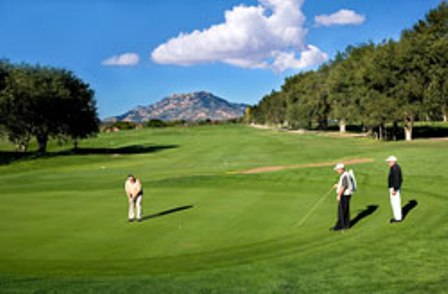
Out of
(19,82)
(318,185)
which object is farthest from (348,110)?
(318,185)

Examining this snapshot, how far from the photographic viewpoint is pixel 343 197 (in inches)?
677

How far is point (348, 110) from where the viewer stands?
86.6 m

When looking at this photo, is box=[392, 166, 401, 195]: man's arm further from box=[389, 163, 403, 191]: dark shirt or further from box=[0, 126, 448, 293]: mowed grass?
box=[0, 126, 448, 293]: mowed grass

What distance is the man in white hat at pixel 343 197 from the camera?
55.4ft

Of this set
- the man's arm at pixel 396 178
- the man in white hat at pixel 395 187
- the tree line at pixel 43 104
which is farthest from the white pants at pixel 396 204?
the tree line at pixel 43 104

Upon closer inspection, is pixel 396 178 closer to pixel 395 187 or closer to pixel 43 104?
pixel 395 187

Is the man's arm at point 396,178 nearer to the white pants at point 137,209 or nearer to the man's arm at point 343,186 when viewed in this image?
the man's arm at point 343,186

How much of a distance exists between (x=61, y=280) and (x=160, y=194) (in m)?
15.2

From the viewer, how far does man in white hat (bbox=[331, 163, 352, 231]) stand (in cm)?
1689

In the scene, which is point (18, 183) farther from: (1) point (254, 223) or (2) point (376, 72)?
(2) point (376, 72)

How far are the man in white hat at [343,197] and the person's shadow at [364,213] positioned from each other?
64 cm

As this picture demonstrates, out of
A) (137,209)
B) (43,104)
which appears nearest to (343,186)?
(137,209)

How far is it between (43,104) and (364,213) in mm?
60792

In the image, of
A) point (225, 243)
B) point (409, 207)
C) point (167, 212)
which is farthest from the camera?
point (167, 212)
